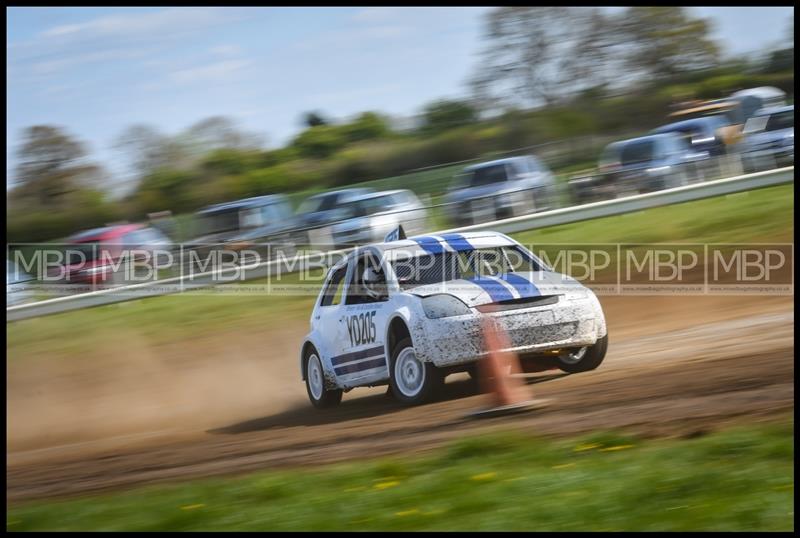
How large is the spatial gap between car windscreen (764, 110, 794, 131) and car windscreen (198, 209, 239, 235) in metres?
9.17

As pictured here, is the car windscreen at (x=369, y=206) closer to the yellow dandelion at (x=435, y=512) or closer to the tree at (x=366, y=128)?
the tree at (x=366, y=128)

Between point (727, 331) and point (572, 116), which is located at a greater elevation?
point (572, 116)

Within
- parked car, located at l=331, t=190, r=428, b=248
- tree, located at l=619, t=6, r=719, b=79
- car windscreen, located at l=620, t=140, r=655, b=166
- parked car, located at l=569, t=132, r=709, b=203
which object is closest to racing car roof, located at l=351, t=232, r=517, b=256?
parked car, located at l=331, t=190, r=428, b=248

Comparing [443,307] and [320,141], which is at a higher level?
[320,141]

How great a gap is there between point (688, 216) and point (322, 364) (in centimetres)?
925

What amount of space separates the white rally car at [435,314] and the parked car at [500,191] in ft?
24.3

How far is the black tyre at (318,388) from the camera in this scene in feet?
32.7

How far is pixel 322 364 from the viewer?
32.4 feet

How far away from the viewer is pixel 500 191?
58.2ft

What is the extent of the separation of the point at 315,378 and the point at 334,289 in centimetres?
91

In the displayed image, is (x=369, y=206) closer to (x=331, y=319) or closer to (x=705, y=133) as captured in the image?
(x=705, y=133)

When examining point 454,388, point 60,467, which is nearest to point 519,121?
point 454,388

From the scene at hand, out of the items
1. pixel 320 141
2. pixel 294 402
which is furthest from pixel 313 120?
pixel 294 402

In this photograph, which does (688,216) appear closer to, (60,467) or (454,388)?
(454,388)
